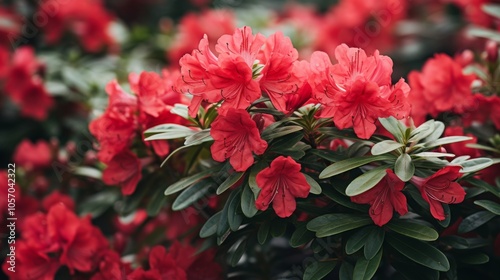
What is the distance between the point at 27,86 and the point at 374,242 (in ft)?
5.47

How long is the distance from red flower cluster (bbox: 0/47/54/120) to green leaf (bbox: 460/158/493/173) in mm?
1695

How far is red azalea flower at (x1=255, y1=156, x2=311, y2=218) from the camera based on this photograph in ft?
4.51

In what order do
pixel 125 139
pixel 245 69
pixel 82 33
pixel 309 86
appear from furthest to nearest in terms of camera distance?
1. pixel 82 33
2. pixel 125 139
3. pixel 309 86
4. pixel 245 69

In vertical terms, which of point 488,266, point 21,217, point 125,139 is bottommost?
point 21,217

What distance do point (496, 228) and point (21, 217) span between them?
156 cm

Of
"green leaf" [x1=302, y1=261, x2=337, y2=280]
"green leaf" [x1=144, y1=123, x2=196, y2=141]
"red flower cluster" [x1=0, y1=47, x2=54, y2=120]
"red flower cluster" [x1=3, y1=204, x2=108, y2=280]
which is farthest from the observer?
"red flower cluster" [x1=0, y1=47, x2=54, y2=120]

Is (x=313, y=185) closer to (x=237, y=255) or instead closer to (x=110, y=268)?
(x=237, y=255)

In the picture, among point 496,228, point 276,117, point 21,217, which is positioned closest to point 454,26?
point 496,228

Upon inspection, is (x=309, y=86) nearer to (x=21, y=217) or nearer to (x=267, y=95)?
(x=267, y=95)

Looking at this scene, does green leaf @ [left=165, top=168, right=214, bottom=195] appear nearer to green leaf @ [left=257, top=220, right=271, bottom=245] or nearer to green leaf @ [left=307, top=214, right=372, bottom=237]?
green leaf @ [left=257, top=220, right=271, bottom=245]

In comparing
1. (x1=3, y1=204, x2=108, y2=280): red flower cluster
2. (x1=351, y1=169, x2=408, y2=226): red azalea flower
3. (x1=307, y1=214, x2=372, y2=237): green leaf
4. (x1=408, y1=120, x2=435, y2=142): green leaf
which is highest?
(x1=408, y1=120, x2=435, y2=142): green leaf

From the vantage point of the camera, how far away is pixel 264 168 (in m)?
1.45

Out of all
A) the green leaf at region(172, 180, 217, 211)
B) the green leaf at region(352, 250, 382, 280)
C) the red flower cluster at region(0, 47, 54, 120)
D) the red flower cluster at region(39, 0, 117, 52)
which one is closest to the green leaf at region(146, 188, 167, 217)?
the green leaf at region(172, 180, 217, 211)

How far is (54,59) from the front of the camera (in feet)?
8.88
